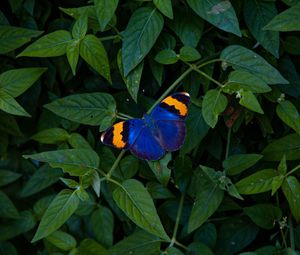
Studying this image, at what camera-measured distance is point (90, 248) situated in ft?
6.20

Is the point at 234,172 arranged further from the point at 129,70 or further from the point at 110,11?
the point at 110,11

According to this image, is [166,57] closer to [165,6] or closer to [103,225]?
[165,6]

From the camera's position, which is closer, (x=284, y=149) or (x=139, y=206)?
(x=139, y=206)

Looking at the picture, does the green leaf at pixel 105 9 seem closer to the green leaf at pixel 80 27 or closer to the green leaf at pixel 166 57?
the green leaf at pixel 80 27

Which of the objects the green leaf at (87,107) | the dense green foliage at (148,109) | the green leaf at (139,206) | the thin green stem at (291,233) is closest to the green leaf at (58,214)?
the dense green foliage at (148,109)

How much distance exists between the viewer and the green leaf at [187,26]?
1.66 metres

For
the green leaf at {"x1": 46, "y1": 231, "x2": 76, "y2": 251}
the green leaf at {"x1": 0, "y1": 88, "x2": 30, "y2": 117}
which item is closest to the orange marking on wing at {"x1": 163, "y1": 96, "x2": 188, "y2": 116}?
the green leaf at {"x1": 0, "y1": 88, "x2": 30, "y2": 117}

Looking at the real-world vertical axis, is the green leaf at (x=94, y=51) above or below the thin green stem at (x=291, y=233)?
above

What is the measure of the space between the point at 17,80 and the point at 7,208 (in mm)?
486

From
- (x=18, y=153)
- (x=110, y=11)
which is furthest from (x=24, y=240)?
(x=110, y=11)

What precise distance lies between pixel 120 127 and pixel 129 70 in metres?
0.17

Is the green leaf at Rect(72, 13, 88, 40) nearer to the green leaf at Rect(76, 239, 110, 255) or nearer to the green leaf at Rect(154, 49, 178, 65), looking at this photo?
the green leaf at Rect(154, 49, 178, 65)

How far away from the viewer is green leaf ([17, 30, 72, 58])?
1609mm

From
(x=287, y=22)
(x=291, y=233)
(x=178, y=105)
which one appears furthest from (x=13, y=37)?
(x=291, y=233)
